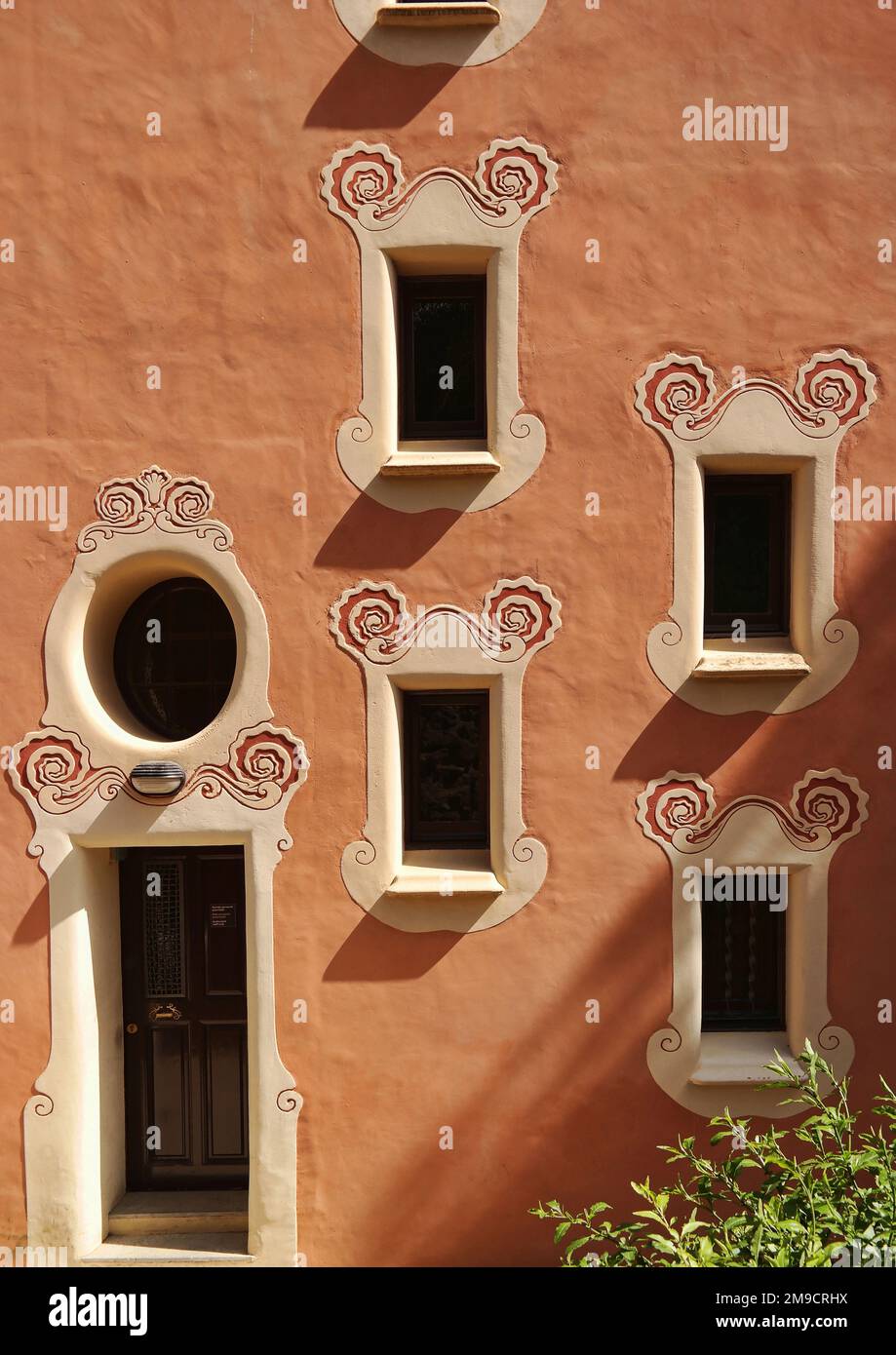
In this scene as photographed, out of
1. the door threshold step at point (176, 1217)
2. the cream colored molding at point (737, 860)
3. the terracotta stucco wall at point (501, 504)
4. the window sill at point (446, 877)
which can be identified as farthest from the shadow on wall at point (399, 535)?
the door threshold step at point (176, 1217)

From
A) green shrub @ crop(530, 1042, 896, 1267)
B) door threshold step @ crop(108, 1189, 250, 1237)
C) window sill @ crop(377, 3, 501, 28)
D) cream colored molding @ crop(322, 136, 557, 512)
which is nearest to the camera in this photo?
green shrub @ crop(530, 1042, 896, 1267)

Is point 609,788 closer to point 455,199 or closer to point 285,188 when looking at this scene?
point 455,199

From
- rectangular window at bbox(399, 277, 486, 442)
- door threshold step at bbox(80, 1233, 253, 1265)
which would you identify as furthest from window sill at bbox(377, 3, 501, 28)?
door threshold step at bbox(80, 1233, 253, 1265)

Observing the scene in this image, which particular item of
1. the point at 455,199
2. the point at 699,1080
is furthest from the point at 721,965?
the point at 455,199

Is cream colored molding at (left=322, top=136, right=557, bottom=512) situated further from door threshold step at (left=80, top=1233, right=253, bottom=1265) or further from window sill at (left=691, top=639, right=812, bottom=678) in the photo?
door threshold step at (left=80, top=1233, right=253, bottom=1265)

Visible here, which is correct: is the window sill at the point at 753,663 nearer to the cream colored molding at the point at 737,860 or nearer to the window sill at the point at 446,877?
the cream colored molding at the point at 737,860

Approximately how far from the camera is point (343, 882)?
5.46 meters

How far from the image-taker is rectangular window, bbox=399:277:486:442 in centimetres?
573

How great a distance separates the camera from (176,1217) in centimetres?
570

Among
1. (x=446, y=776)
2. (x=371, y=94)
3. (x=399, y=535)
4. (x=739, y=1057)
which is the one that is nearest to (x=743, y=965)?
(x=739, y=1057)

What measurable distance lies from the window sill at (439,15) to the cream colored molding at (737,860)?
442 cm

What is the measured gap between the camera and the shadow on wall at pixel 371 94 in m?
5.34

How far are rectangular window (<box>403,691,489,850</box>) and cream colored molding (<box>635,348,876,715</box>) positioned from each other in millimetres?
1208

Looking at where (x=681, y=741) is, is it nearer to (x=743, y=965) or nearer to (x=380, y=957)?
(x=743, y=965)
